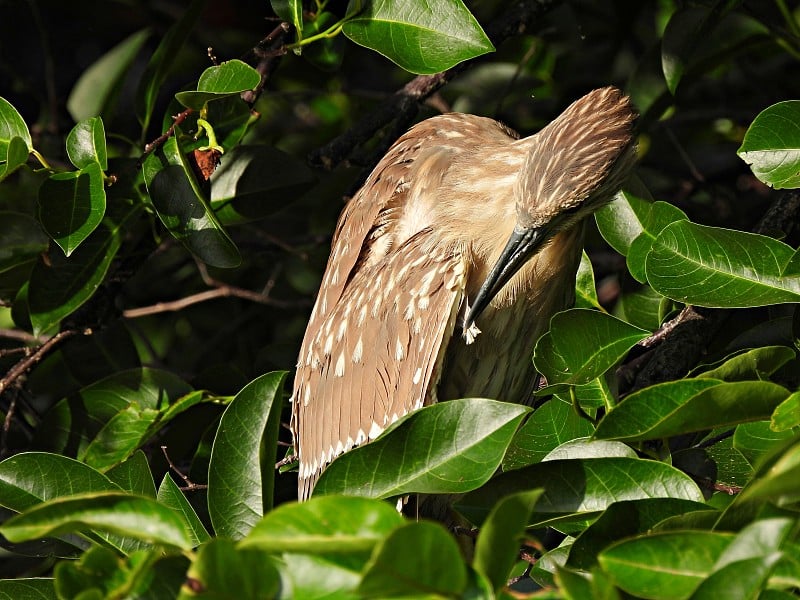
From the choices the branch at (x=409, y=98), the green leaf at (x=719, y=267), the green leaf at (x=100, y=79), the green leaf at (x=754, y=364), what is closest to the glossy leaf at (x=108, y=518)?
the green leaf at (x=754, y=364)

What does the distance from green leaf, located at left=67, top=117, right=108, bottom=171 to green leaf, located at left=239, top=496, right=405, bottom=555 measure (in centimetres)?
133

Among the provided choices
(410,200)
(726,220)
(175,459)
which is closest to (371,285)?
(410,200)

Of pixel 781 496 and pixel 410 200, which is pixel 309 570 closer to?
pixel 781 496

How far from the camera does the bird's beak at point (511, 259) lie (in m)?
2.54

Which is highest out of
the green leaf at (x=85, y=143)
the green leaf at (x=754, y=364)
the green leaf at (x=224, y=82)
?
the green leaf at (x=224, y=82)

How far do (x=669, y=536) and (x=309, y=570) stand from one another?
48cm

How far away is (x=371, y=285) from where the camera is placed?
286cm

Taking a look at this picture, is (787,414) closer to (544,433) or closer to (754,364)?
(754,364)

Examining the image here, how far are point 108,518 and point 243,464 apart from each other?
15.1 inches

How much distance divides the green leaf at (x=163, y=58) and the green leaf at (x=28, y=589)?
1357mm


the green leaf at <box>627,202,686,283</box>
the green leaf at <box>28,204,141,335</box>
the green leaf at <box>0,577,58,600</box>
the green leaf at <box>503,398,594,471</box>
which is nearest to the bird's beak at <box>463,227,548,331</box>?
the green leaf at <box>627,202,686,283</box>

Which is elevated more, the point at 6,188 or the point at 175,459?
the point at 6,188

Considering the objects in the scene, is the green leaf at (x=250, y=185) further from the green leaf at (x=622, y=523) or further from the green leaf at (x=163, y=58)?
the green leaf at (x=622, y=523)

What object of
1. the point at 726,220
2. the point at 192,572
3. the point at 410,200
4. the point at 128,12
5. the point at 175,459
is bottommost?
the point at 175,459
